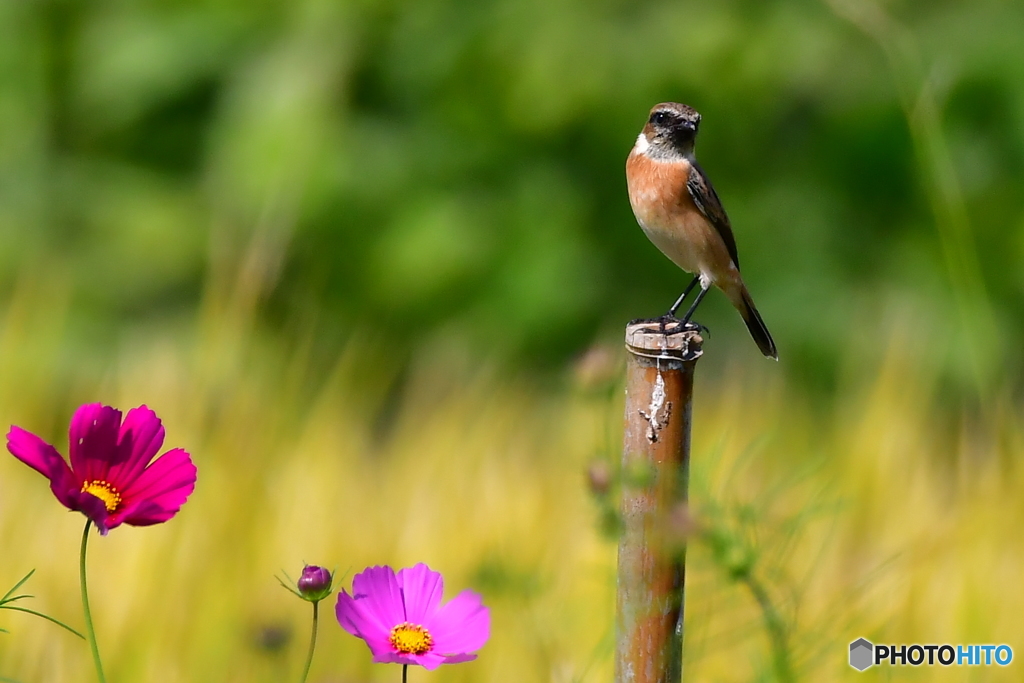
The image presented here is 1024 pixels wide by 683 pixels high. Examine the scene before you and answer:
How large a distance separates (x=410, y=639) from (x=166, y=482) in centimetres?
22

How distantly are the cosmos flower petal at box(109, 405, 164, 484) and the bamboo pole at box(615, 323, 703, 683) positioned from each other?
1.34 feet

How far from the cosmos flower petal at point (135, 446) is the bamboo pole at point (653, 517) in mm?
410

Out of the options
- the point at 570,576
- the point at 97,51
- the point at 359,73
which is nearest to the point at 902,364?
the point at 570,576

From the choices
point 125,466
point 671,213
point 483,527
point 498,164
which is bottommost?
point 125,466

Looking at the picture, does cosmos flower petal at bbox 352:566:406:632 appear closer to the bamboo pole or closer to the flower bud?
the flower bud

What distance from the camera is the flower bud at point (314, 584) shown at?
91cm

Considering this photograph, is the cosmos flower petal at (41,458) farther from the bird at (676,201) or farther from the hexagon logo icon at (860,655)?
the bird at (676,201)

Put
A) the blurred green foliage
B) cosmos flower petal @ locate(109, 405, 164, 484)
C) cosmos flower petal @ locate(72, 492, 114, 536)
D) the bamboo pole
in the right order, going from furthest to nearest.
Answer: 1. the blurred green foliage
2. the bamboo pole
3. cosmos flower petal @ locate(109, 405, 164, 484)
4. cosmos flower petal @ locate(72, 492, 114, 536)

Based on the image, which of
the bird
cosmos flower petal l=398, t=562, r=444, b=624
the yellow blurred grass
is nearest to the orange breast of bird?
the bird

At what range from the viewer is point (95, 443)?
0.95m

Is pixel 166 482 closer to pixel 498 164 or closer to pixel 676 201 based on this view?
pixel 676 201

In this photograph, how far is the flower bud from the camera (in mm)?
907

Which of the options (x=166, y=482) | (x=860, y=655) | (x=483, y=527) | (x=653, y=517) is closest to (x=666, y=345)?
(x=653, y=517)

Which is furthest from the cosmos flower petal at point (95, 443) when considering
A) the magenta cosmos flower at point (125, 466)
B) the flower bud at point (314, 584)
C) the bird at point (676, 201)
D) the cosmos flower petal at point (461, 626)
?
the bird at point (676, 201)
